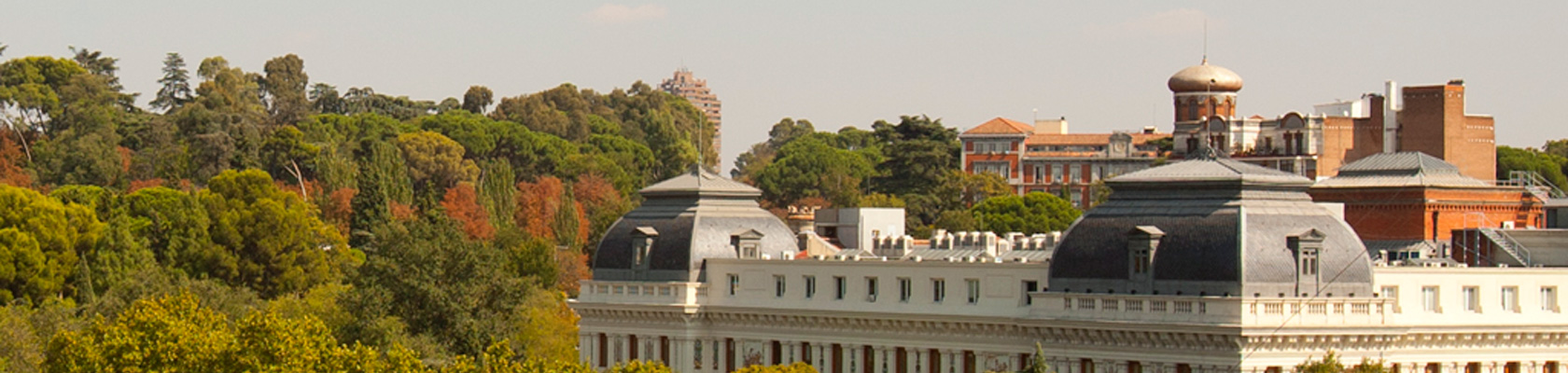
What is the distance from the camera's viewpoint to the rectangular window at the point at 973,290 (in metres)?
82.0

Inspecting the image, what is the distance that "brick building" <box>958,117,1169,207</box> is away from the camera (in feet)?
617

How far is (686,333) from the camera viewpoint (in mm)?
91250

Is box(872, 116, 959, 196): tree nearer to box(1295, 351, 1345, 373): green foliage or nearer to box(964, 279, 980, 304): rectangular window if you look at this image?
box(964, 279, 980, 304): rectangular window

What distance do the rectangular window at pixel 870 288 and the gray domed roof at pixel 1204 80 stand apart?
80.6 m

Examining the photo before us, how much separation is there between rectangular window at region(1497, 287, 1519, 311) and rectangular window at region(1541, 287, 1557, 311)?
36.6 inches

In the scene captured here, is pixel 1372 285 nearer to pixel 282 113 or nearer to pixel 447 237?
pixel 447 237

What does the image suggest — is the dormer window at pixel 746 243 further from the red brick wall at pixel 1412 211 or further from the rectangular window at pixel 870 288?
the red brick wall at pixel 1412 211

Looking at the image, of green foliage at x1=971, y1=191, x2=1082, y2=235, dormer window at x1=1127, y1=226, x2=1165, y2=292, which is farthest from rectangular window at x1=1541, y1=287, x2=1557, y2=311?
green foliage at x1=971, y1=191, x2=1082, y2=235

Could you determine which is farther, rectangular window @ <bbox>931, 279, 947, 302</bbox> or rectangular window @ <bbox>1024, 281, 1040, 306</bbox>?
rectangular window @ <bbox>931, 279, 947, 302</bbox>

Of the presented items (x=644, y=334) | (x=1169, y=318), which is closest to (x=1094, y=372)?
(x=1169, y=318)

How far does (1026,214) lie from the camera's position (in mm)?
163000

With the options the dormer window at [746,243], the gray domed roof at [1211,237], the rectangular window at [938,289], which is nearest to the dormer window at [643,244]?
the dormer window at [746,243]

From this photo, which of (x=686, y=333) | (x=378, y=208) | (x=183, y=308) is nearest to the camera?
(x=183, y=308)

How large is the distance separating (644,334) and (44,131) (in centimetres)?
11034
